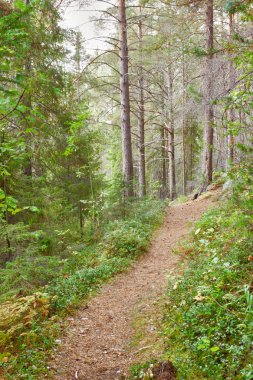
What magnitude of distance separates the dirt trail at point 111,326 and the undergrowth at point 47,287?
0.83ft

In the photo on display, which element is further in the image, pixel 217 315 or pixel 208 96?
pixel 208 96

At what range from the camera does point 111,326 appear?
5.49 meters

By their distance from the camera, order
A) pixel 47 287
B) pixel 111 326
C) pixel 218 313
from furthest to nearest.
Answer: pixel 47 287, pixel 111 326, pixel 218 313

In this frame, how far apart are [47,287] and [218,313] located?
3825 mm

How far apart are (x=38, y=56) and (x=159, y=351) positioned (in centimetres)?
901

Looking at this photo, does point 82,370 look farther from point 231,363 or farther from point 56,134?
point 56,134

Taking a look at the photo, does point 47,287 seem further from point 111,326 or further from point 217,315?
point 217,315

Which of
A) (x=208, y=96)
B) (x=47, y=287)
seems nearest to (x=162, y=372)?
(x=47, y=287)

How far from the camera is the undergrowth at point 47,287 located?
13.9ft

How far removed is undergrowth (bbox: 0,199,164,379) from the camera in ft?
13.9

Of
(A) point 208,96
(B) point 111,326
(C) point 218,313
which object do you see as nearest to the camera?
(C) point 218,313

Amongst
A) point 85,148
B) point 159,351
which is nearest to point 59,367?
point 159,351

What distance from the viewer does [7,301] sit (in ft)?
16.8

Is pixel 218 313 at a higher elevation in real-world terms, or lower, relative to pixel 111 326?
higher
